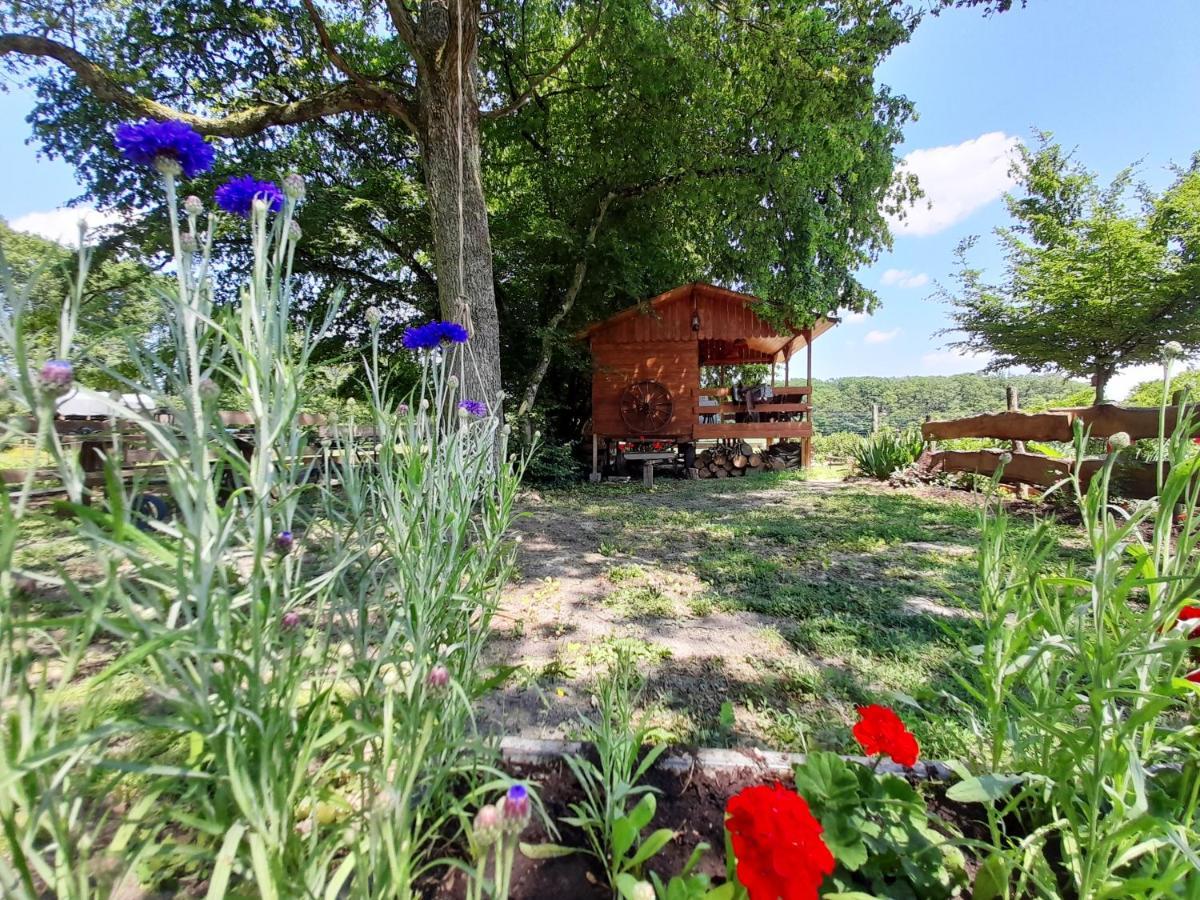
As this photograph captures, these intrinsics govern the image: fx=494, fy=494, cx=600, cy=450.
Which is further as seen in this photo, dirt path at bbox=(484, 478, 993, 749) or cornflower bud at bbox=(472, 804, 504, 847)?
dirt path at bbox=(484, 478, 993, 749)

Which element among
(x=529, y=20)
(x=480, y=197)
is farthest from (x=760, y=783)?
(x=529, y=20)

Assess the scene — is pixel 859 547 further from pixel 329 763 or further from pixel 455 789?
pixel 329 763

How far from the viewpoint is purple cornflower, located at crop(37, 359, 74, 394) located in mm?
516

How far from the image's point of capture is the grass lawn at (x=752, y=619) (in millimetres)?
Answer: 1597

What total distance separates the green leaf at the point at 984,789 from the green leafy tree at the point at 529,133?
14.3 feet

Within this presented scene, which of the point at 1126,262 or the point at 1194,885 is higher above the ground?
the point at 1126,262

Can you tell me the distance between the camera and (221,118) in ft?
15.6

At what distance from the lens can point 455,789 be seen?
1.03 m

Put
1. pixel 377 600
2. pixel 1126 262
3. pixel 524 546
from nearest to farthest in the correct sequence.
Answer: pixel 377 600
pixel 524 546
pixel 1126 262

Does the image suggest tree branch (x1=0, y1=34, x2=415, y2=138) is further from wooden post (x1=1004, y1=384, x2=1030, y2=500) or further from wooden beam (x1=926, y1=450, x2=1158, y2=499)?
wooden post (x1=1004, y1=384, x2=1030, y2=500)

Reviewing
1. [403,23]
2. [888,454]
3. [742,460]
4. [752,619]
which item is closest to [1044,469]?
[888,454]

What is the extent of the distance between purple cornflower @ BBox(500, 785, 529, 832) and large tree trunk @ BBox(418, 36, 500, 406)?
399 centimetres

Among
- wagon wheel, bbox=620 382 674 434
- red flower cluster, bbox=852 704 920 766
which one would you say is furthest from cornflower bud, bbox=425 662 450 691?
wagon wheel, bbox=620 382 674 434

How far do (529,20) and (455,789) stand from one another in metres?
8.77
